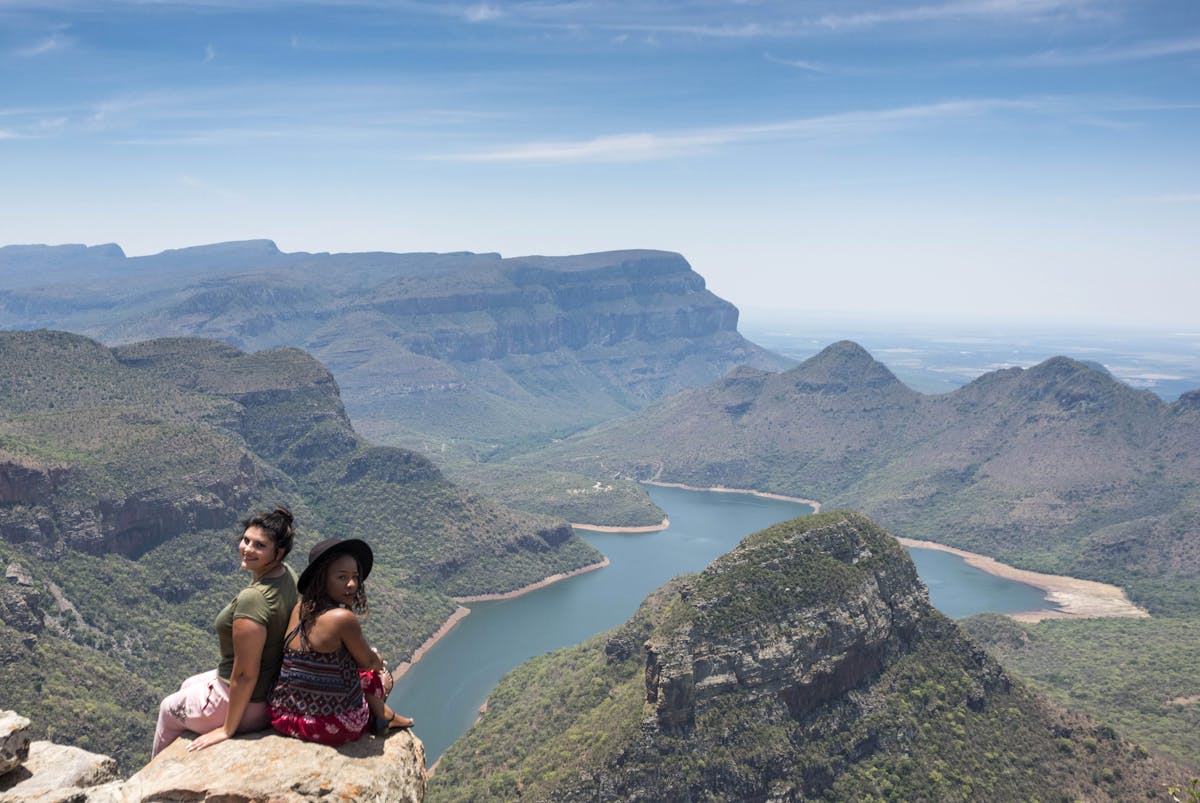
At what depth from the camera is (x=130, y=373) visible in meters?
180

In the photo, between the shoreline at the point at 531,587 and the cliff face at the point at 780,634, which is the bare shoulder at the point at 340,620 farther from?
the shoreline at the point at 531,587

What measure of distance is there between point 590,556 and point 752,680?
4952 inches

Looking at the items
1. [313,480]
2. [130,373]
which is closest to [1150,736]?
[313,480]

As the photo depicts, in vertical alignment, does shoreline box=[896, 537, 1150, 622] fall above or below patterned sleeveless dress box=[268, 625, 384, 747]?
below

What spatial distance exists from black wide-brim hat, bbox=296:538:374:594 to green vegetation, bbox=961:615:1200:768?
294ft

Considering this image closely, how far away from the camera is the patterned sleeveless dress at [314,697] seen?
13.1 m

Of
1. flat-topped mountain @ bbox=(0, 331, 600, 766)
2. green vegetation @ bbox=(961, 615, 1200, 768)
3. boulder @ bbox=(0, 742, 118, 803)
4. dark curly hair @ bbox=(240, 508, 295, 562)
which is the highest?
dark curly hair @ bbox=(240, 508, 295, 562)

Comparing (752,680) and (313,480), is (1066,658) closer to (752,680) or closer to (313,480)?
(752,680)

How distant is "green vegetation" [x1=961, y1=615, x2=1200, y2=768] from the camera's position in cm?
9335

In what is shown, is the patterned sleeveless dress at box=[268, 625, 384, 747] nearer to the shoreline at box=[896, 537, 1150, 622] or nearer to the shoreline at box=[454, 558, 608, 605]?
the shoreline at box=[454, 558, 608, 605]

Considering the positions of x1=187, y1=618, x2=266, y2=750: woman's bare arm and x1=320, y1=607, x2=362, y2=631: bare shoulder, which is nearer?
x1=187, y1=618, x2=266, y2=750: woman's bare arm

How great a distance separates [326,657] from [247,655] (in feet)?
3.68

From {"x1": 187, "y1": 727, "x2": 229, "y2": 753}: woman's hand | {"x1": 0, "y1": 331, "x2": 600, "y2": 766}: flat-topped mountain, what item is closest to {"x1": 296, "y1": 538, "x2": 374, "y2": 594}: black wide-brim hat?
{"x1": 187, "y1": 727, "x2": 229, "y2": 753}: woman's hand

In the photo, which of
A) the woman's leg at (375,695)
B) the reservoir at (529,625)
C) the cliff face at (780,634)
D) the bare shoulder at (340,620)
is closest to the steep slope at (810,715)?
the cliff face at (780,634)
